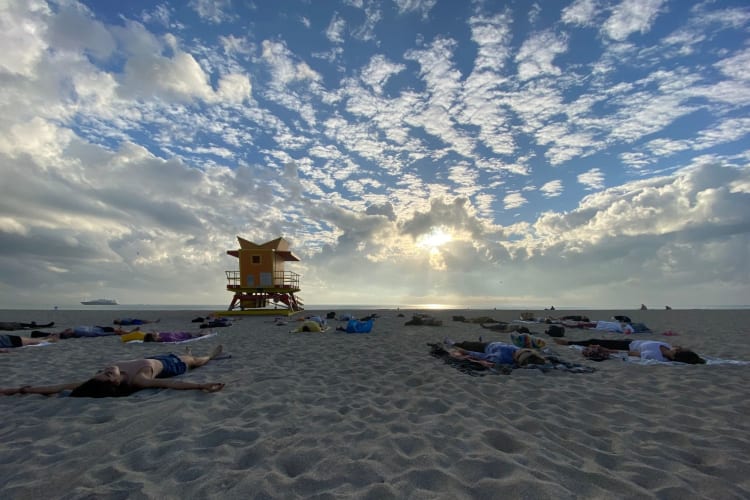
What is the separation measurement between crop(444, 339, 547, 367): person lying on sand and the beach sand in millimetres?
477

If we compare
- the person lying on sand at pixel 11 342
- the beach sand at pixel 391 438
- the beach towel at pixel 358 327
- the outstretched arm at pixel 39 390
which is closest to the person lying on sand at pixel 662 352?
the beach sand at pixel 391 438

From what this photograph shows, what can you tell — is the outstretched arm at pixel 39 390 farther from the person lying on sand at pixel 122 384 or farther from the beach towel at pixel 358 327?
the beach towel at pixel 358 327

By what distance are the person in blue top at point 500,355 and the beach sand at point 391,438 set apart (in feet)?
1.56

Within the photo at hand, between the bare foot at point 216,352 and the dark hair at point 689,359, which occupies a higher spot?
the bare foot at point 216,352

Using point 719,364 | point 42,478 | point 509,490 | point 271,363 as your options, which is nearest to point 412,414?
point 509,490

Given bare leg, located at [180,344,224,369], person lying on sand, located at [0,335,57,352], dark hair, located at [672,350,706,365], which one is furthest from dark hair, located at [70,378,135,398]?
dark hair, located at [672,350,706,365]

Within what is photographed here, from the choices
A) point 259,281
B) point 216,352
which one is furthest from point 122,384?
point 259,281

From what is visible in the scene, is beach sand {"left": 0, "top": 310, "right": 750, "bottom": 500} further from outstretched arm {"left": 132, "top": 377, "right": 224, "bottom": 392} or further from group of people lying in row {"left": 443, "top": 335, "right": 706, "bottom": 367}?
group of people lying in row {"left": 443, "top": 335, "right": 706, "bottom": 367}

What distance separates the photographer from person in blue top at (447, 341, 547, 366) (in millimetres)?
6910

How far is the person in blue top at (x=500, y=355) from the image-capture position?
22.7 feet

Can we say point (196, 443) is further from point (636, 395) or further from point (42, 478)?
point (636, 395)

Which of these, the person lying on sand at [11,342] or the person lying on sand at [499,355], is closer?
the person lying on sand at [499,355]

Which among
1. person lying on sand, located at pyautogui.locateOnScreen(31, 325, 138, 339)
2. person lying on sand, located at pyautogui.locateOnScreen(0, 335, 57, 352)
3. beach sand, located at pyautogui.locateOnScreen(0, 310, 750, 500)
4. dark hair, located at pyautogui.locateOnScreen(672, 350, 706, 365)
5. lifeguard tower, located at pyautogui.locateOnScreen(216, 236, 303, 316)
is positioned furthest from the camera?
lifeguard tower, located at pyautogui.locateOnScreen(216, 236, 303, 316)

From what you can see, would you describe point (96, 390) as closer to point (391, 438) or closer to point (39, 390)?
point (39, 390)
